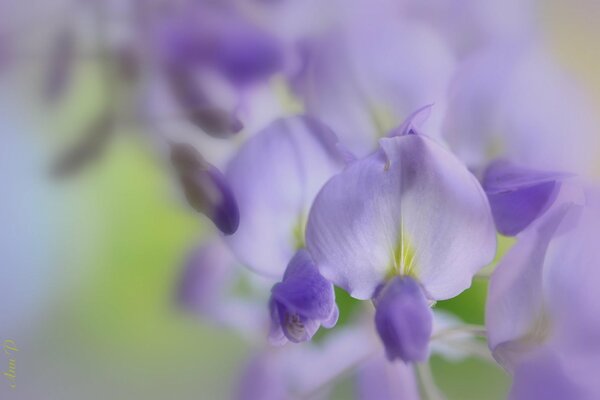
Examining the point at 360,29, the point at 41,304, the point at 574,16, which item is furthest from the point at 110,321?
the point at 574,16

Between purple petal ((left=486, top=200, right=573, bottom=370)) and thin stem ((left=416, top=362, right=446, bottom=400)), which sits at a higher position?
purple petal ((left=486, top=200, right=573, bottom=370))

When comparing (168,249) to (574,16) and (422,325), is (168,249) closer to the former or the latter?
(422,325)

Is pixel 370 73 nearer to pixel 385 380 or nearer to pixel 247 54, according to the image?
pixel 247 54

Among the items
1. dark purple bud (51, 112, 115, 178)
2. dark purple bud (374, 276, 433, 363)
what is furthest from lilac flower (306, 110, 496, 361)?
dark purple bud (51, 112, 115, 178)

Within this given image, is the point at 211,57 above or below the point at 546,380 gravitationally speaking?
above

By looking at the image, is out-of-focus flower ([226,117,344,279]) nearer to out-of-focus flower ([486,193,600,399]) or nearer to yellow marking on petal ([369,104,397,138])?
yellow marking on petal ([369,104,397,138])

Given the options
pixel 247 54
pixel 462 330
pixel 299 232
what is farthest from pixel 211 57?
pixel 462 330
